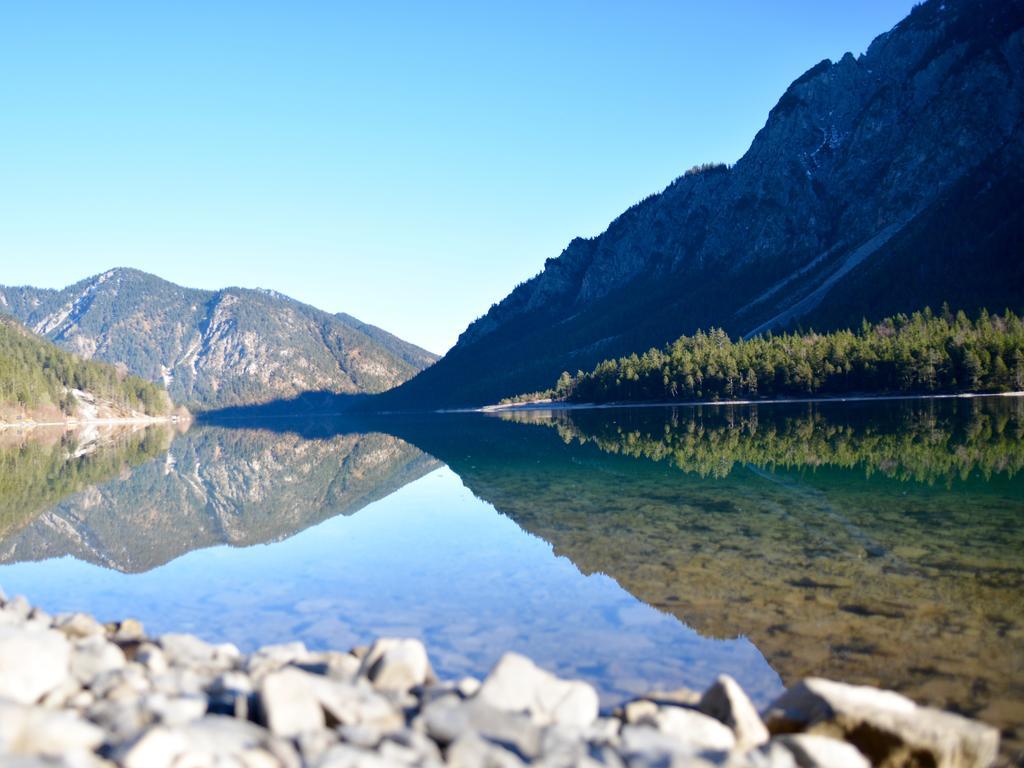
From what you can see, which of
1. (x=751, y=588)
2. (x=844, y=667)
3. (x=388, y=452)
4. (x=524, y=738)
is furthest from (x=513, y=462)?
(x=524, y=738)

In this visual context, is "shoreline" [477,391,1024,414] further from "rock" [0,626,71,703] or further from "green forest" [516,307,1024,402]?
"rock" [0,626,71,703]

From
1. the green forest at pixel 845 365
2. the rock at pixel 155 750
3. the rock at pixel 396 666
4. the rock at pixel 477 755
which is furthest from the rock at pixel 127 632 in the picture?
the green forest at pixel 845 365

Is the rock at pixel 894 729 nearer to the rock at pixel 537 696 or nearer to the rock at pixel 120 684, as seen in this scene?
the rock at pixel 537 696

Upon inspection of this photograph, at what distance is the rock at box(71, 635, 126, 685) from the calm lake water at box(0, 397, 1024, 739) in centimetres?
496

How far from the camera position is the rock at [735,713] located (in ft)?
30.1

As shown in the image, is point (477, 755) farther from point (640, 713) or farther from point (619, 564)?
point (619, 564)

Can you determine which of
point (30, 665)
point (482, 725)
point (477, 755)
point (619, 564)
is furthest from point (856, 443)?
point (30, 665)

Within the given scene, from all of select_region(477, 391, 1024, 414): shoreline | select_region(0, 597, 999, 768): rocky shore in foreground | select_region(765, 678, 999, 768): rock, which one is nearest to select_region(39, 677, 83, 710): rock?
select_region(0, 597, 999, 768): rocky shore in foreground

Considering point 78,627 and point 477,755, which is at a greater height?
point 477,755

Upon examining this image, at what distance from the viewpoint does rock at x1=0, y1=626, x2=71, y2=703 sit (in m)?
9.27

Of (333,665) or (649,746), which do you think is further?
(333,665)

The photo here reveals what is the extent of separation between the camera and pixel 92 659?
424 inches

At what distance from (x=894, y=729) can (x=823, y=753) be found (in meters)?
1.11

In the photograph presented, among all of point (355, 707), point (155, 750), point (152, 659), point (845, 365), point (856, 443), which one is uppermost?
point (845, 365)
